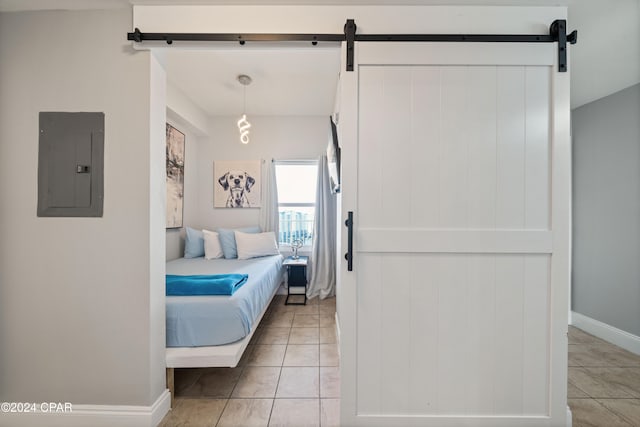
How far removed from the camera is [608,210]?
2.64 meters

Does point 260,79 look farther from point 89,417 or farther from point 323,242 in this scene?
point 89,417

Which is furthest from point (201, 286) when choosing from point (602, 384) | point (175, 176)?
point (602, 384)

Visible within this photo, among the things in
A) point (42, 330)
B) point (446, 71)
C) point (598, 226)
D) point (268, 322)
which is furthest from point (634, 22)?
point (42, 330)

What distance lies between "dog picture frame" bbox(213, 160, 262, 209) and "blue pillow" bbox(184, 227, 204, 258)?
0.60 m

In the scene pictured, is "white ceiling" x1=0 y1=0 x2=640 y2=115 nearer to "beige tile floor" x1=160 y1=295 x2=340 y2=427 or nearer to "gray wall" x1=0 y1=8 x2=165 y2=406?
"gray wall" x1=0 y1=8 x2=165 y2=406

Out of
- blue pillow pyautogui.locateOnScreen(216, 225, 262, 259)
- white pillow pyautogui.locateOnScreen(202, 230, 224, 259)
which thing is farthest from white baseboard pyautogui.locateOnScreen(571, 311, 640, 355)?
white pillow pyautogui.locateOnScreen(202, 230, 224, 259)

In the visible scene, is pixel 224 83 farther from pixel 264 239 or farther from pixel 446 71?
pixel 446 71

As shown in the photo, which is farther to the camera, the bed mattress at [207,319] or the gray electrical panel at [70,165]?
the bed mattress at [207,319]

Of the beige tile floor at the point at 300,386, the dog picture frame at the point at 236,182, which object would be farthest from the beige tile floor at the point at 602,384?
the dog picture frame at the point at 236,182

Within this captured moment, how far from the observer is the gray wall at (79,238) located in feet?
4.93

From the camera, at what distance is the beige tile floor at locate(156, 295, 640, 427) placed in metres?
1.59

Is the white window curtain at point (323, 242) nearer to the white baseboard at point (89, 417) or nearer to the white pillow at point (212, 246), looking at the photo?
the white pillow at point (212, 246)

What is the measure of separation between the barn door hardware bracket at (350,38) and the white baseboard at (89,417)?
7.21ft

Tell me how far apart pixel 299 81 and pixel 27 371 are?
307cm
